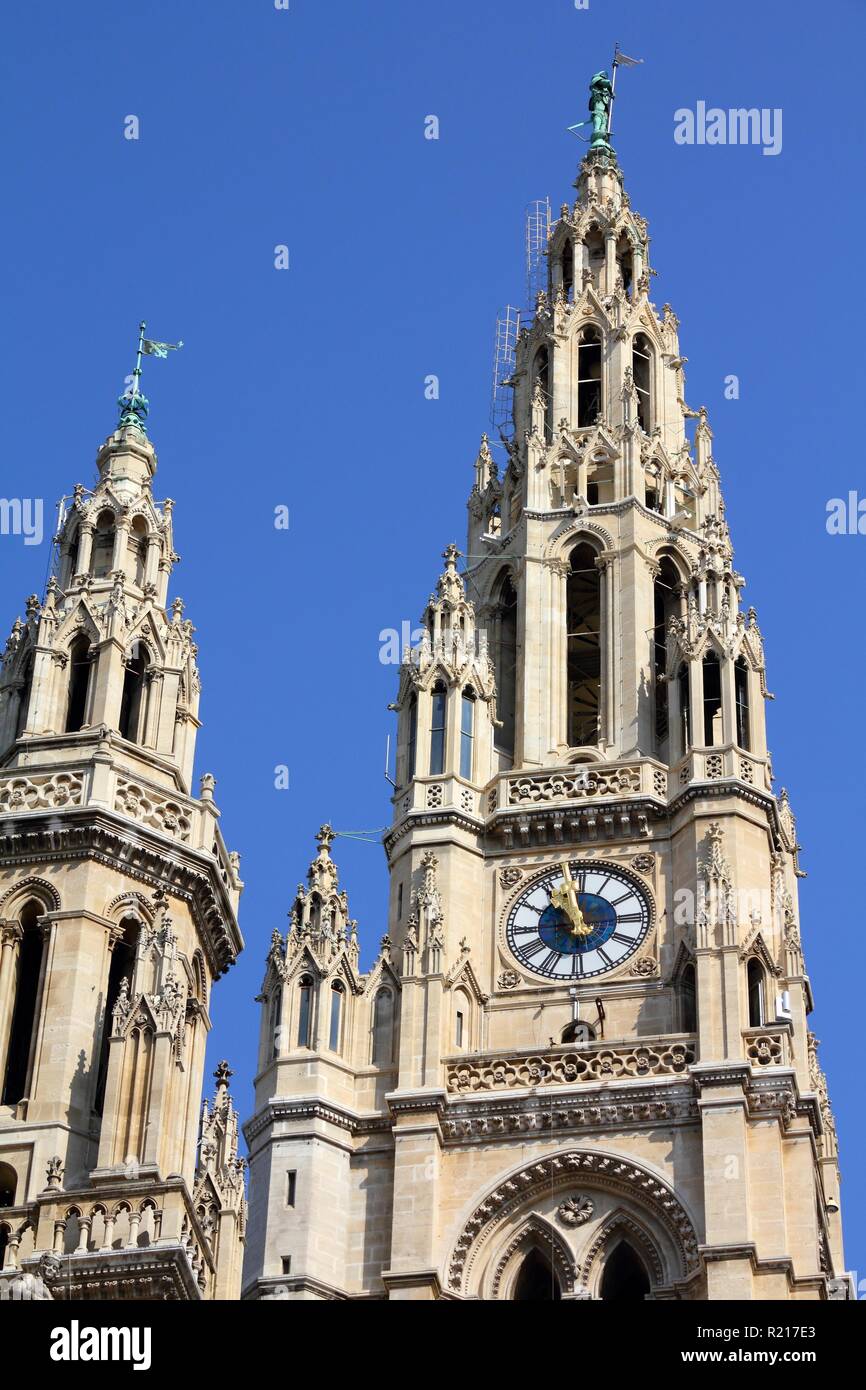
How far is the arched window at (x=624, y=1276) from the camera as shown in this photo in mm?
53906

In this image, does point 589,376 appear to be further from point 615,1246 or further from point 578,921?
point 615,1246

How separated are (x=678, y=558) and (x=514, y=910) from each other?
363 inches

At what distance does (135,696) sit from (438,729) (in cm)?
619

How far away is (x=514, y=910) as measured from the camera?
5919cm

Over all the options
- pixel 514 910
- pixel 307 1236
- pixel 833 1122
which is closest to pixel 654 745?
pixel 514 910

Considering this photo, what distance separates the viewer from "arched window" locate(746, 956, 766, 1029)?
2201 inches

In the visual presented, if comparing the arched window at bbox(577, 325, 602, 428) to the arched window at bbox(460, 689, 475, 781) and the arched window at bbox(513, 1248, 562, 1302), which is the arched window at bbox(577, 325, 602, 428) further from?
the arched window at bbox(513, 1248, 562, 1302)

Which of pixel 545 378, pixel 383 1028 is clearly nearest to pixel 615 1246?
pixel 383 1028

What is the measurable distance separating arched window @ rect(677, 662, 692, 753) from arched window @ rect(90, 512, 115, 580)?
1156 cm

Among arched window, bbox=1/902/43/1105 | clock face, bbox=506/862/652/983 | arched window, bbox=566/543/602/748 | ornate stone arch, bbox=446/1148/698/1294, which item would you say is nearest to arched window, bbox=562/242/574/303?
arched window, bbox=566/543/602/748

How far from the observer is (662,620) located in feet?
212

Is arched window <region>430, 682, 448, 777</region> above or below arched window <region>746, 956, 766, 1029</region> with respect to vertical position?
above

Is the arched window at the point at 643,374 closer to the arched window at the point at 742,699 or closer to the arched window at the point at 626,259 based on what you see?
the arched window at the point at 626,259

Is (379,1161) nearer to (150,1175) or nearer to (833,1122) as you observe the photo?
(150,1175)
